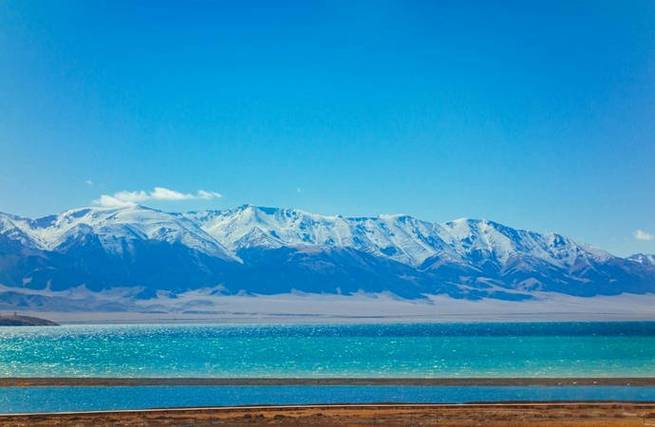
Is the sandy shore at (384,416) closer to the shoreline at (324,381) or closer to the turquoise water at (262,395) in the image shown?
the turquoise water at (262,395)

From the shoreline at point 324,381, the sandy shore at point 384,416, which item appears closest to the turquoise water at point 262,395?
the shoreline at point 324,381

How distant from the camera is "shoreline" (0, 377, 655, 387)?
246 feet

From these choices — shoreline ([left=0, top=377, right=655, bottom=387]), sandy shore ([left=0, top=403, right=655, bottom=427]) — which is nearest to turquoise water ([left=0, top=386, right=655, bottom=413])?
shoreline ([left=0, top=377, right=655, bottom=387])

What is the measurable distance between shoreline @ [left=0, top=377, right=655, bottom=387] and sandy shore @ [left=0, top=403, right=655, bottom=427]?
70.4 ft

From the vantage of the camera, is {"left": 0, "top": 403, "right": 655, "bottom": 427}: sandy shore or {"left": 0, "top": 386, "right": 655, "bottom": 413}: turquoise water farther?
{"left": 0, "top": 386, "right": 655, "bottom": 413}: turquoise water

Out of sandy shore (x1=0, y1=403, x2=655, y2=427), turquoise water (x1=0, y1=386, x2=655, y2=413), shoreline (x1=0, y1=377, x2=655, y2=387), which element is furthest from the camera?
shoreline (x1=0, y1=377, x2=655, y2=387)

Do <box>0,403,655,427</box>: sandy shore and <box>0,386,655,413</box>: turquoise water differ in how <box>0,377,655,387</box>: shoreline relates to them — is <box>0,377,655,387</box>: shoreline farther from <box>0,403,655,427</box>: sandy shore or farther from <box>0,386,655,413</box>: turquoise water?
<box>0,403,655,427</box>: sandy shore

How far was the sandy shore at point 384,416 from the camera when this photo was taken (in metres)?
47.9

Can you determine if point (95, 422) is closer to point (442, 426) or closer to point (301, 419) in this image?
point (301, 419)

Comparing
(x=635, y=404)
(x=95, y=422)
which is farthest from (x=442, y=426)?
(x=95, y=422)

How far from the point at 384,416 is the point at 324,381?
28801 millimetres

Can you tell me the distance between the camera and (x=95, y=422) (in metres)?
48.1

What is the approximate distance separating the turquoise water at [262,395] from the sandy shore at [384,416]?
8.05m

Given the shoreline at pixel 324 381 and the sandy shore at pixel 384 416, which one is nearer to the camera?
the sandy shore at pixel 384 416
